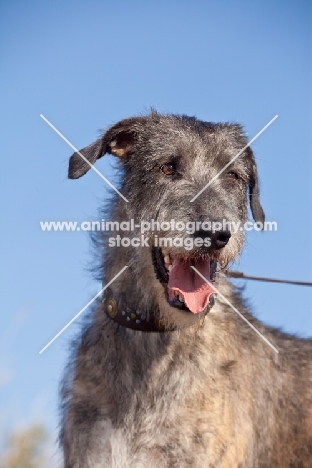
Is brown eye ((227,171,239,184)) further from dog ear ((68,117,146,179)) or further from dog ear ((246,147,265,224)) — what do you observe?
dog ear ((68,117,146,179))

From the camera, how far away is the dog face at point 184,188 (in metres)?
5.73

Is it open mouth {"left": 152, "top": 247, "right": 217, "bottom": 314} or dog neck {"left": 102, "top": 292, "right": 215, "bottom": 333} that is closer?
A: open mouth {"left": 152, "top": 247, "right": 217, "bottom": 314}

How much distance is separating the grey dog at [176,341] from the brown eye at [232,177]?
17mm

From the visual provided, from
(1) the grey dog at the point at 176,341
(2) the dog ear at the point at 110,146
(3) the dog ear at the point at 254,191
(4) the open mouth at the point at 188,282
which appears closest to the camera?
(1) the grey dog at the point at 176,341

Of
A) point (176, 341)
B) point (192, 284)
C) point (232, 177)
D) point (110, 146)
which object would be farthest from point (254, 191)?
point (176, 341)

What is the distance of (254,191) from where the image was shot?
23.2ft

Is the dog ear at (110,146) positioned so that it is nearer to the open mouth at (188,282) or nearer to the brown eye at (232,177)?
the brown eye at (232,177)

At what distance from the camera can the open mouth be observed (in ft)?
19.1

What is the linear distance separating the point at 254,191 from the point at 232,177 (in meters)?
0.54

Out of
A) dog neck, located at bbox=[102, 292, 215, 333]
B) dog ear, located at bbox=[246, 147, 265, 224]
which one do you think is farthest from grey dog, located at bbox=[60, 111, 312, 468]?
dog ear, located at bbox=[246, 147, 265, 224]

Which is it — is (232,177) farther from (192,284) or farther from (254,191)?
(192,284)

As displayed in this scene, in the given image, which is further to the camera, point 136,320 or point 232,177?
point 232,177

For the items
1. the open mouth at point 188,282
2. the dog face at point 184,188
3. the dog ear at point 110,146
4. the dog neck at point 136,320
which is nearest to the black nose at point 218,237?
the dog face at point 184,188

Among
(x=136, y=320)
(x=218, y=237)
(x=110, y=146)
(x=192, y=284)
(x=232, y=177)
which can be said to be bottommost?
(x=136, y=320)
